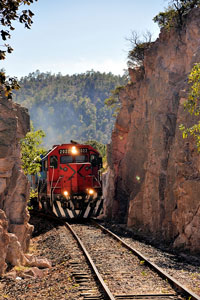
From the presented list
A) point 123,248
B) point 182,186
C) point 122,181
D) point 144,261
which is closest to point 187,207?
point 182,186

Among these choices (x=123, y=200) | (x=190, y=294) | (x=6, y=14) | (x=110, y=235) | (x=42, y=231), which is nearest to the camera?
(x=6, y=14)

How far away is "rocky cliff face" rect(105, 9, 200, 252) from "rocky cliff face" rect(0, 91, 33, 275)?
5.91 m

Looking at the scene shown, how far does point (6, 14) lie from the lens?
Result: 5750 mm

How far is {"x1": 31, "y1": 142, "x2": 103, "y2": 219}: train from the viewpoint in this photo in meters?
24.1

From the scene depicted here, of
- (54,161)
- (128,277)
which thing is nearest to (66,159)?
(54,161)

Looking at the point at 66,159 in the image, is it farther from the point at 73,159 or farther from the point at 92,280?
the point at 92,280

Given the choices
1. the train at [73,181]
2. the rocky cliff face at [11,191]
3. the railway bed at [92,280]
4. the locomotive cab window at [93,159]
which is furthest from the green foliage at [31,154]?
the railway bed at [92,280]

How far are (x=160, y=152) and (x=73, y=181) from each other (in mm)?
6076

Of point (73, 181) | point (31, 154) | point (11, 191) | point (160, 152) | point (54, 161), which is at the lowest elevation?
point (11, 191)

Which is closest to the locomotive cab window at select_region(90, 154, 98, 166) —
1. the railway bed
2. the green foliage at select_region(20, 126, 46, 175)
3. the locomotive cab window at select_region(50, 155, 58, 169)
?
the locomotive cab window at select_region(50, 155, 58, 169)

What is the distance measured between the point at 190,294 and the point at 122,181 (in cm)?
A: 2115

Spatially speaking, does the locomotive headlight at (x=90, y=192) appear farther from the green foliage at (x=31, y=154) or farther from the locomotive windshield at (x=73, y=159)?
the green foliage at (x=31, y=154)

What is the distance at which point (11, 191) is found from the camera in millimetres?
14359

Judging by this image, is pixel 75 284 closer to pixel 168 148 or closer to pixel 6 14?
pixel 6 14
